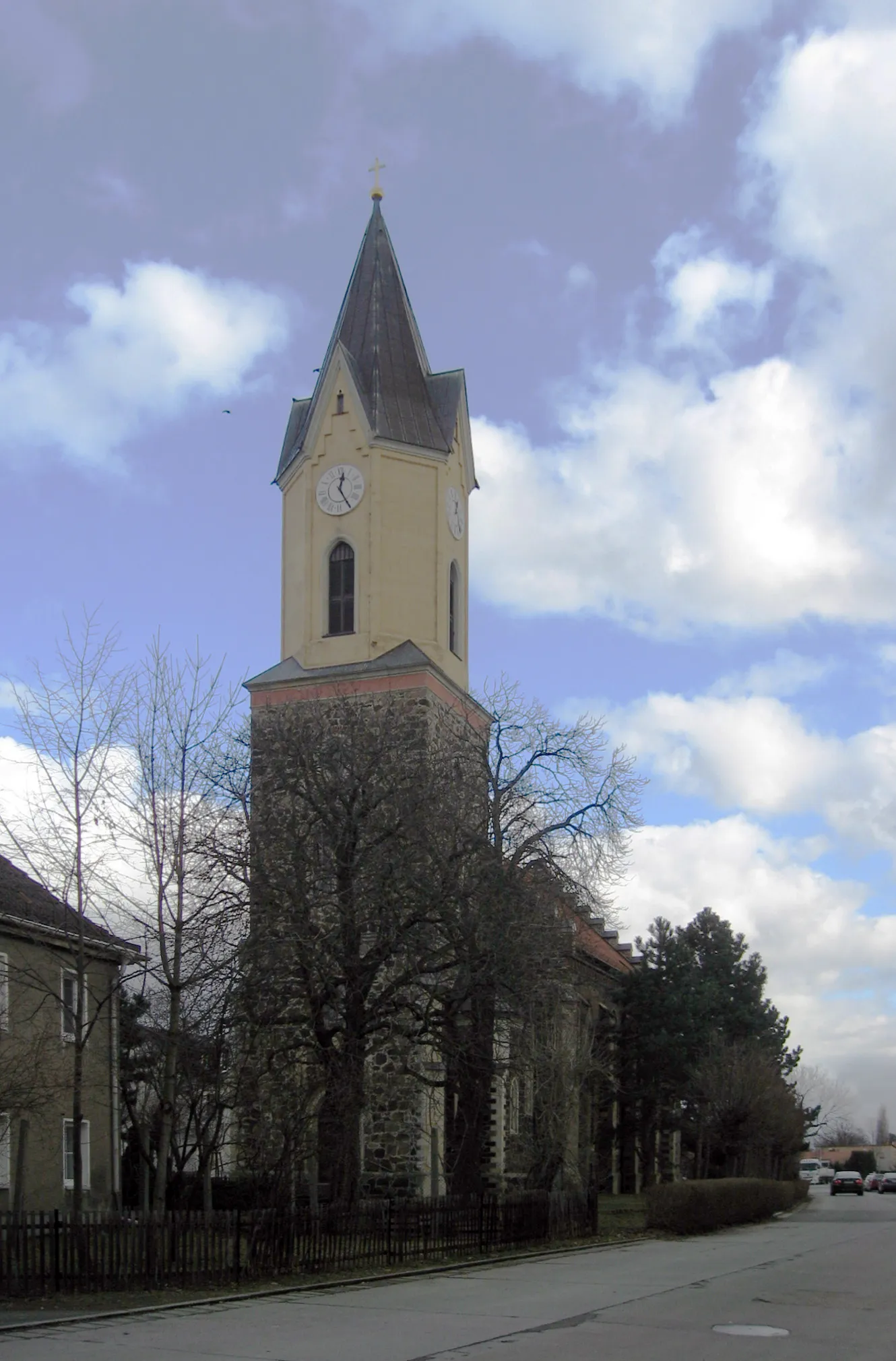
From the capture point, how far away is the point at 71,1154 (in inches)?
1018

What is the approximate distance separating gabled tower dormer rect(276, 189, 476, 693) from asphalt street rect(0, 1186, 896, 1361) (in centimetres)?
1750

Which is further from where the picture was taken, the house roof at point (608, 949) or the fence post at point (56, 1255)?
the house roof at point (608, 949)

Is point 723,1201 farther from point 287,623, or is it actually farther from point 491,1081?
point 287,623

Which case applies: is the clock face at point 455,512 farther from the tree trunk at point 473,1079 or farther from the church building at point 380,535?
the tree trunk at point 473,1079

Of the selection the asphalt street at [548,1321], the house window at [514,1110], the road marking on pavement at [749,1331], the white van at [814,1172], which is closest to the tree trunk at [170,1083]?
the asphalt street at [548,1321]

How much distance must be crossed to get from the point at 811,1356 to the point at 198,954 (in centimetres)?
1212

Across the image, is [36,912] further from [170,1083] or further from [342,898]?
[342,898]

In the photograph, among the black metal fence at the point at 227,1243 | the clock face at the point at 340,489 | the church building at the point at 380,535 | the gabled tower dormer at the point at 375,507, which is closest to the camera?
the black metal fence at the point at 227,1243

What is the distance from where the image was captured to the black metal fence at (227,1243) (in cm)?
1566

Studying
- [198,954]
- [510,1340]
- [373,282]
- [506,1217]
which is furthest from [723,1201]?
[373,282]

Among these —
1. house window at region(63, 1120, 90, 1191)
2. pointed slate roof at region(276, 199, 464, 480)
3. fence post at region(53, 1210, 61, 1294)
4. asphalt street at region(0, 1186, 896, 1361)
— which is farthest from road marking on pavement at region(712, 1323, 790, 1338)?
pointed slate roof at region(276, 199, 464, 480)

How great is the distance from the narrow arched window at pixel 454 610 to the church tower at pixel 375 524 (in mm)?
48

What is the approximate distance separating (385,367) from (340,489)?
403 centimetres

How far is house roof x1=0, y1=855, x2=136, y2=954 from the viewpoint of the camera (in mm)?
23188
